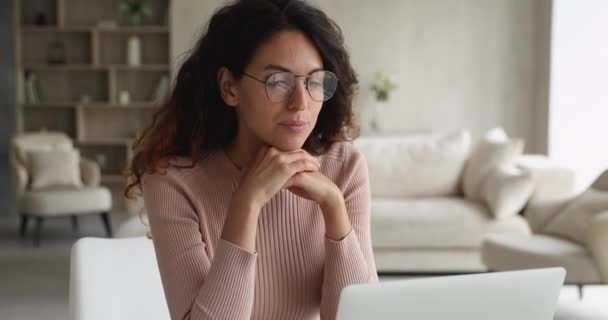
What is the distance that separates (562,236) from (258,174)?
10.1 ft

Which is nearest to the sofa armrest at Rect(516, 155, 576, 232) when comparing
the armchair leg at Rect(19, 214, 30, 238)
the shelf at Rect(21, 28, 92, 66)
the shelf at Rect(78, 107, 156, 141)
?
the armchair leg at Rect(19, 214, 30, 238)

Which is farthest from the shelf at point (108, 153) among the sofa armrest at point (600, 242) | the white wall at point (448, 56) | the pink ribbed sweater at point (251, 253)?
the pink ribbed sweater at point (251, 253)

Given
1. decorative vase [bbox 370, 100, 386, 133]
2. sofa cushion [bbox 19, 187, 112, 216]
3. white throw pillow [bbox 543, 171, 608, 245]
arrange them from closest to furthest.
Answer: white throw pillow [bbox 543, 171, 608, 245] < sofa cushion [bbox 19, 187, 112, 216] < decorative vase [bbox 370, 100, 386, 133]

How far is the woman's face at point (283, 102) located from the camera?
4.50ft

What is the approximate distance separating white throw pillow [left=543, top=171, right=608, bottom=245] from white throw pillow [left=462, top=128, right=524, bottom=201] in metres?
0.73

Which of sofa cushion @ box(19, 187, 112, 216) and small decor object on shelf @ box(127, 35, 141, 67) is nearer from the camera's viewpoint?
sofa cushion @ box(19, 187, 112, 216)

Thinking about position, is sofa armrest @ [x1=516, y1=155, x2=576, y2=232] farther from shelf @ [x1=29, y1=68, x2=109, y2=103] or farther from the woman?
shelf @ [x1=29, y1=68, x2=109, y2=103]

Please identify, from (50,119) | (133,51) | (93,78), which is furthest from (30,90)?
(133,51)

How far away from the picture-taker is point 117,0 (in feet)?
25.6

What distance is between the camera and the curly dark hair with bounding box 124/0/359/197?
57.1 inches

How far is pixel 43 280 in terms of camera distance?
473 cm

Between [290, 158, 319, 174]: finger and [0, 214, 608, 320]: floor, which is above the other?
[290, 158, 319, 174]: finger

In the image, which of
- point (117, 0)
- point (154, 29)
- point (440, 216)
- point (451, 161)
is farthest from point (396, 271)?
point (117, 0)

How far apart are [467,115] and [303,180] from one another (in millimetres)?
6042
